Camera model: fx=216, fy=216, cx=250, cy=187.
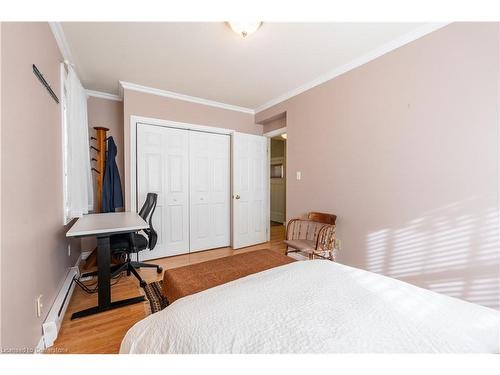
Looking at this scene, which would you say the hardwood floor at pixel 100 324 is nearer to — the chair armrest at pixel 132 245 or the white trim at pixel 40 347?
the white trim at pixel 40 347

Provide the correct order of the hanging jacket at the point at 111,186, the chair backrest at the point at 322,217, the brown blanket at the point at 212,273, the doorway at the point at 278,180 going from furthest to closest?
the doorway at the point at 278,180 → the hanging jacket at the point at 111,186 → the chair backrest at the point at 322,217 → the brown blanket at the point at 212,273

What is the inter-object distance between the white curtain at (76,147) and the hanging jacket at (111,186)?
1.35ft

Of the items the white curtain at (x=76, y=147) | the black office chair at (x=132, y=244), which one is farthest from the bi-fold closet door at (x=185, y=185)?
the white curtain at (x=76, y=147)

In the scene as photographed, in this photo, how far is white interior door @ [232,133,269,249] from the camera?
3.79 metres

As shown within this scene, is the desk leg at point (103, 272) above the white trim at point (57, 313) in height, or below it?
above

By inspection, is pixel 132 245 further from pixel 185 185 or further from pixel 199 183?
pixel 199 183

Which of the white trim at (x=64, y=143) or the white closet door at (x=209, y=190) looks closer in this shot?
the white trim at (x=64, y=143)

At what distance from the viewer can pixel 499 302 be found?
1581 mm

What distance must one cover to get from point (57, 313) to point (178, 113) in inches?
109

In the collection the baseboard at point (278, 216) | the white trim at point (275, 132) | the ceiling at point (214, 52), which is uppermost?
the ceiling at point (214, 52)

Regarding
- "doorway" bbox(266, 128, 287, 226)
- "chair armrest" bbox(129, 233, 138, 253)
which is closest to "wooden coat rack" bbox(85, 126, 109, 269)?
"chair armrest" bbox(129, 233, 138, 253)

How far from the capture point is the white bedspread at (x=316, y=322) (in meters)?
0.68

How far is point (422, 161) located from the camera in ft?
6.45

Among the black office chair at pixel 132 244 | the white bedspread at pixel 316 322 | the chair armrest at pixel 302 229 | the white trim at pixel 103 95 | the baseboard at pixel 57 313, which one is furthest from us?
the white trim at pixel 103 95
